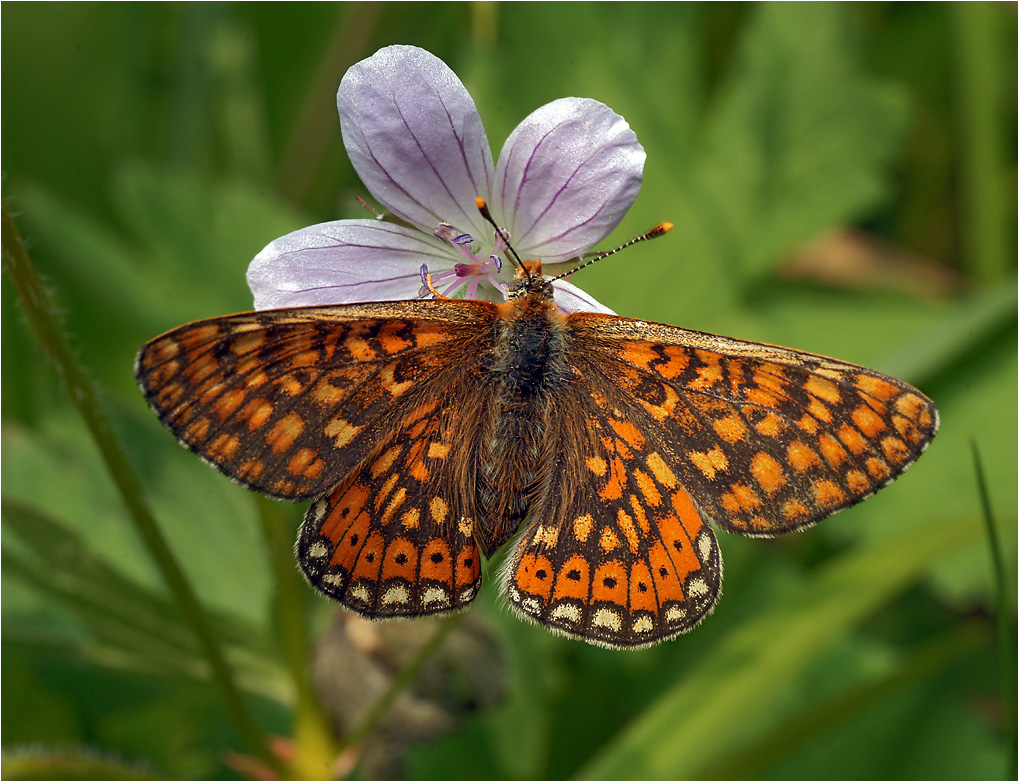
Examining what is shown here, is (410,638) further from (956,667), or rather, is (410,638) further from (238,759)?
(956,667)

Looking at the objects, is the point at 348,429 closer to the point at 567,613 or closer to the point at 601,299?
the point at 567,613

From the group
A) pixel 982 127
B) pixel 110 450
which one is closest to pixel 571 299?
pixel 110 450

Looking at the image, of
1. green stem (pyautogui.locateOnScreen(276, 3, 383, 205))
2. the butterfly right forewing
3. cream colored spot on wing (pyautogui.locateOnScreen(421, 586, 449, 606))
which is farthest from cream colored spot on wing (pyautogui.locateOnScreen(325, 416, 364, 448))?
green stem (pyautogui.locateOnScreen(276, 3, 383, 205))

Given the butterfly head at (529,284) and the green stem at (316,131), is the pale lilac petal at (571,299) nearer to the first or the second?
the butterfly head at (529,284)

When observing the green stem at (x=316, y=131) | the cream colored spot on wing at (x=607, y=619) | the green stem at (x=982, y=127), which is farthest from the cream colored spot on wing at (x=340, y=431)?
the green stem at (x=982, y=127)

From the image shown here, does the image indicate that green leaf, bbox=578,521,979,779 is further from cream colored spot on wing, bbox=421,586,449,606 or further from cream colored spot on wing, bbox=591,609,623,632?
cream colored spot on wing, bbox=421,586,449,606

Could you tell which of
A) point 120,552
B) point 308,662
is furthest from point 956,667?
point 120,552
